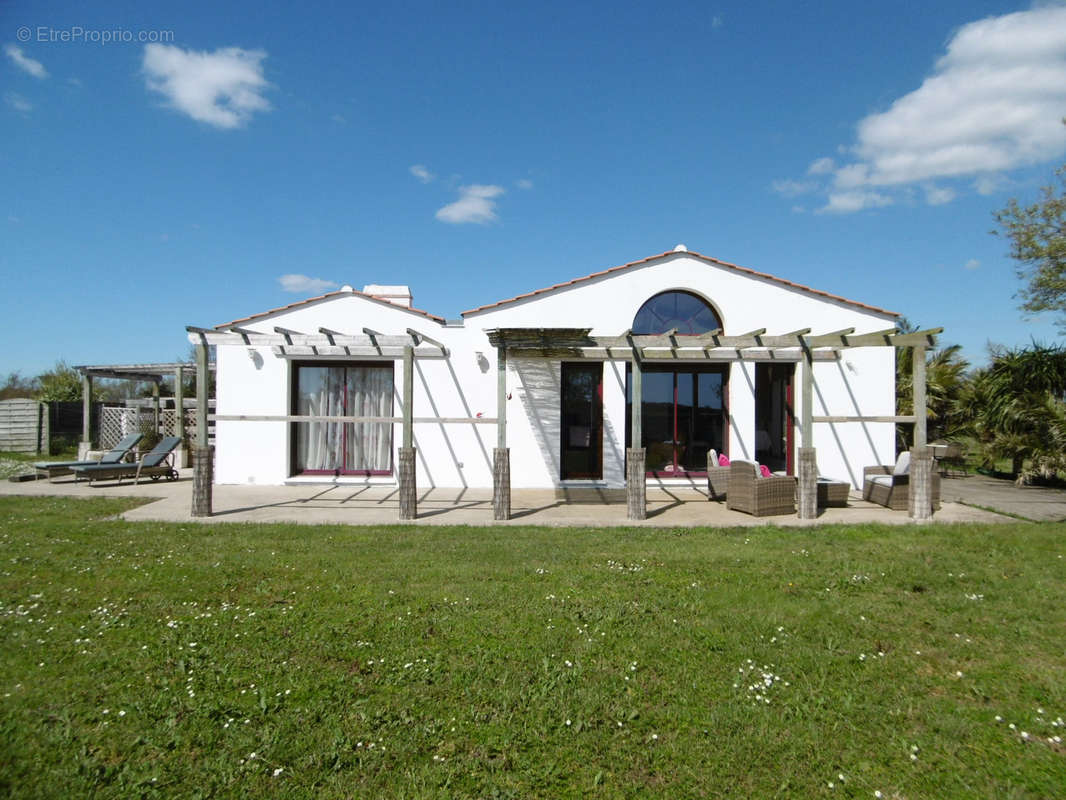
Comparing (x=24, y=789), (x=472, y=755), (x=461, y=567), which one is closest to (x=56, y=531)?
(x=461, y=567)

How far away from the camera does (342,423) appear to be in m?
12.7

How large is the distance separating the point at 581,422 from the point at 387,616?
7958mm

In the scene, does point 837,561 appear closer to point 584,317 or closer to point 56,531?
point 584,317

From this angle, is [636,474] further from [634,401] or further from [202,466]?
[202,466]

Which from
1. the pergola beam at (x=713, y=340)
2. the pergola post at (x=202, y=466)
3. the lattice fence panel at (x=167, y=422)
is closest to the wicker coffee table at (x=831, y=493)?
the pergola beam at (x=713, y=340)

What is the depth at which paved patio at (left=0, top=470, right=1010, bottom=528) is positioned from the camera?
8.68 meters

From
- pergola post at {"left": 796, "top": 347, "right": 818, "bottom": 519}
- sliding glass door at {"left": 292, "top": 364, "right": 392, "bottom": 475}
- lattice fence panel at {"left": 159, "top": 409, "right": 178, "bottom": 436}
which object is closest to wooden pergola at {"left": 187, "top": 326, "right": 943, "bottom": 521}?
pergola post at {"left": 796, "top": 347, "right": 818, "bottom": 519}

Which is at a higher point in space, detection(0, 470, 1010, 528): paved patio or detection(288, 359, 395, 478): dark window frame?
detection(288, 359, 395, 478): dark window frame

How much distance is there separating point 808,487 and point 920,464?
168 centimetres

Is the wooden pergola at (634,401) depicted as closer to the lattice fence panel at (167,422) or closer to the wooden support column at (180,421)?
the wooden support column at (180,421)

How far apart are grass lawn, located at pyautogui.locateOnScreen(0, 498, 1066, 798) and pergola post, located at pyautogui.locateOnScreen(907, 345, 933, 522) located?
2221 mm

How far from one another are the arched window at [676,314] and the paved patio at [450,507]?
3247 mm

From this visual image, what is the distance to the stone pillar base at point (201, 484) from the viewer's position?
29.1ft

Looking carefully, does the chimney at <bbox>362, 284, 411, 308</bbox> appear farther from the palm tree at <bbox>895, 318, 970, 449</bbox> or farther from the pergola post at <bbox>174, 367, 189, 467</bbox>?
the palm tree at <bbox>895, 318, 970, 449</bbox>
